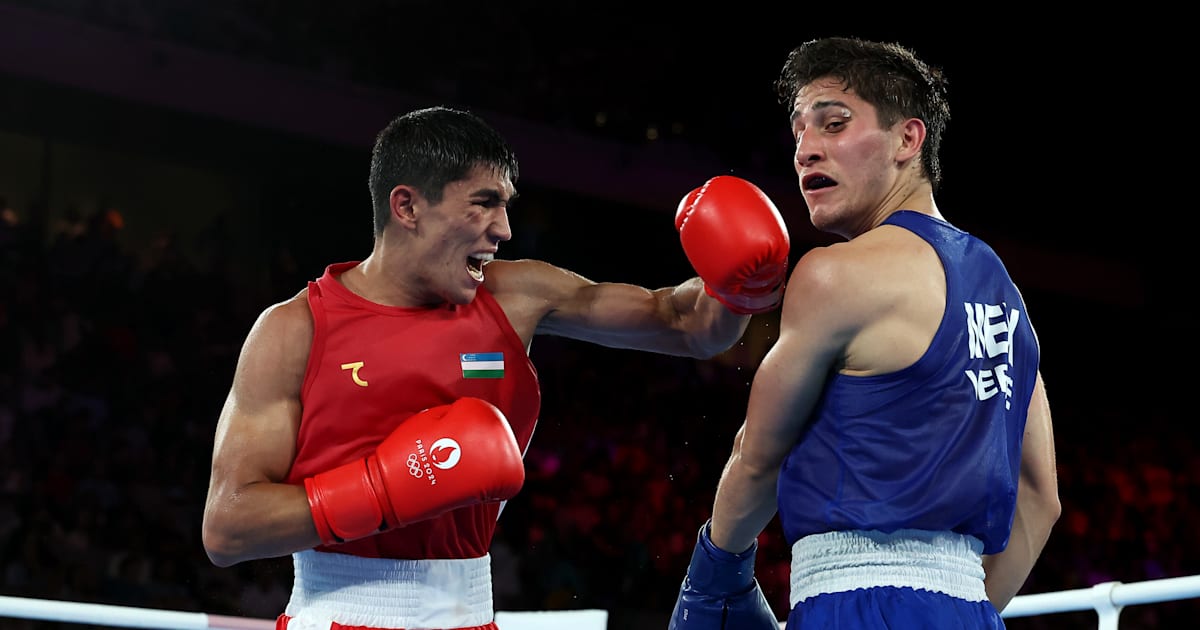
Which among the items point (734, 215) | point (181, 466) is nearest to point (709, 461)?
point (181, 466)

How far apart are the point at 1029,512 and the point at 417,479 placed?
3.93 ft

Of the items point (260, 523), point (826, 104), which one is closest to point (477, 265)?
point (260, 523)

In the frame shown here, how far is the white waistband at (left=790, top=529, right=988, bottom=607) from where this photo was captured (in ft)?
6.43

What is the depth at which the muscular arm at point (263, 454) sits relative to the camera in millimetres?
2244

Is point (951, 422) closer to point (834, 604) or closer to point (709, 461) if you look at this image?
point (834, 604)

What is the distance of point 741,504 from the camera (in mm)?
2172

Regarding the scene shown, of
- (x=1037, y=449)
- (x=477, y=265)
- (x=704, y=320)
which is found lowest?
(x=1037, y=449)

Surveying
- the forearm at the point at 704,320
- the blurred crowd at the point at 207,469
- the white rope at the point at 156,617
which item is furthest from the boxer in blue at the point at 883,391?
the blurred crowd at the point at 207,469

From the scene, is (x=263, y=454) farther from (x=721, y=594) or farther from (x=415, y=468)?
(x=721, y=594)

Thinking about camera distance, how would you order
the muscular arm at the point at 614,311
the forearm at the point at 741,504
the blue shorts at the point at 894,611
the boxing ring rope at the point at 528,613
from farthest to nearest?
the boxing ring rope at the point at 528,613 → the muscular arm at the point at 614,311 → the forearm at the point at 741,504 → the blue shorts at the point at 894,611

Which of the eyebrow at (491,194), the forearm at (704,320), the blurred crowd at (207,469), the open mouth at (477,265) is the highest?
the eyebrow at (491,194)

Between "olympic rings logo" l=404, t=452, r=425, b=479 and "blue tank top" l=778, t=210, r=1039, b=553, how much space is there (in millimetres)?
669

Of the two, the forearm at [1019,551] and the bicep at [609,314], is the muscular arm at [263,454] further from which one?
the forearm at [1019,551]

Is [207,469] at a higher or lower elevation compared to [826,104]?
lower
